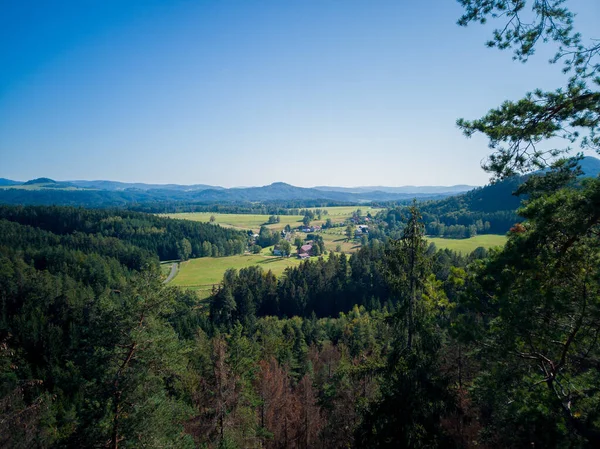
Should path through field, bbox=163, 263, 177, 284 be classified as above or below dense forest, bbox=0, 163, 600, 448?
below

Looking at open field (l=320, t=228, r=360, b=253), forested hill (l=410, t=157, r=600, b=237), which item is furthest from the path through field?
forested hill (l=410, t=157, r=600, b=237)

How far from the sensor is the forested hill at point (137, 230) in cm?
11288

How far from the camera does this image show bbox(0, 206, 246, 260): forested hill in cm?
11288

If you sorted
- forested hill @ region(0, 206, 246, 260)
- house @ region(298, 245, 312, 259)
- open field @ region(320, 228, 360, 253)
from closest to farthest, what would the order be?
house @ region(298, 245, 312, 259), forested hill @ region(0, 206, 246, 260), open field @ region(320, 228, 360, 253)

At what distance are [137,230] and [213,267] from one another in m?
45.2

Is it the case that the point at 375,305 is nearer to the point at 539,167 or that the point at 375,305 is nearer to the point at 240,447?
the point at 240,447

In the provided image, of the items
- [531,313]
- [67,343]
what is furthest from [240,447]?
[67,343]

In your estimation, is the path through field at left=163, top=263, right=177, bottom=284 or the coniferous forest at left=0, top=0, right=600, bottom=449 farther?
the path through field at left=163, top=263, right=177, bottom=284

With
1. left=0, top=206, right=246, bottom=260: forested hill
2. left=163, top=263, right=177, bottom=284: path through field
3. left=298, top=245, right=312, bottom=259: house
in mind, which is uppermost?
left=0, top=206, right=246, bottom=260: forested hill

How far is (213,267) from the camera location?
9525 centimetres

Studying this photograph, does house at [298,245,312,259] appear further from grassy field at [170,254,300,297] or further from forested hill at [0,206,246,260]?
forested hill at [0,206,246,260]

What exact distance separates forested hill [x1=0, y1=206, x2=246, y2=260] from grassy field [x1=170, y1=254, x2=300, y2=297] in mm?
7519

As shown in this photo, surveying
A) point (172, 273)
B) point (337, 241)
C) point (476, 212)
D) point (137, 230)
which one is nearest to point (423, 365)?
point (172, 273)

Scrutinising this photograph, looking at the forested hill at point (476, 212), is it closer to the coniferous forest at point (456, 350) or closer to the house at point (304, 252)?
the house at point (304, 252)
